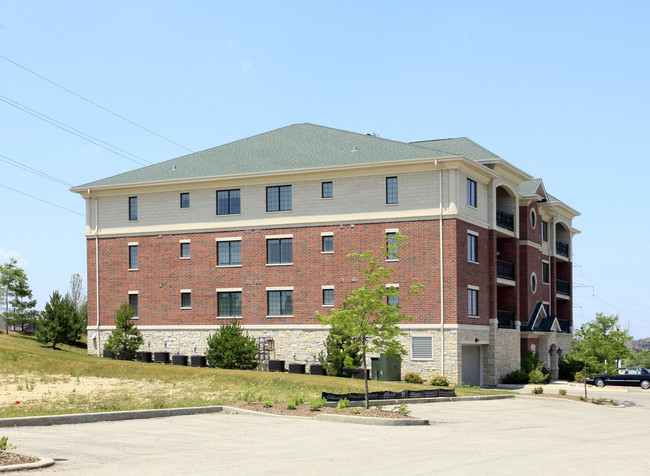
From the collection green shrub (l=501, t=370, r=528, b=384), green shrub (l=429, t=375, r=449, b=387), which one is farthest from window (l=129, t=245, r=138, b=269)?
green shrub (l=501, t=370, r=528, b=384)

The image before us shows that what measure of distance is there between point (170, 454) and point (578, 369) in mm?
50215

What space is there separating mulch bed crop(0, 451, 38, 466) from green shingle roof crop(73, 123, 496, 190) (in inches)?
1328

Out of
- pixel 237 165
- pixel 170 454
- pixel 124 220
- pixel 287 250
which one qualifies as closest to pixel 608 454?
pixel 170 454

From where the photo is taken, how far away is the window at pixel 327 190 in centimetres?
4806

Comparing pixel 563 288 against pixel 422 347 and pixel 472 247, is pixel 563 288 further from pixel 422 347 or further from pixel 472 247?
pixel 422 347

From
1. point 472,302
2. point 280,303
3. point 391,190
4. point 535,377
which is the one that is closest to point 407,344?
point 472,302

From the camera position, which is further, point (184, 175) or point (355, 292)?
point (184, 175)

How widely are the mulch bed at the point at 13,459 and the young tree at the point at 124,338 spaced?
118 ft

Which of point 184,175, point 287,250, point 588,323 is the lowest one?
point 588,323

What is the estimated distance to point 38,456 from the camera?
15172 mm

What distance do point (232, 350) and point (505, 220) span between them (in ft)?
65.2

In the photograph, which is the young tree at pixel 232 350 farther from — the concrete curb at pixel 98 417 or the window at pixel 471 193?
the concrete curb at pixel 98 417

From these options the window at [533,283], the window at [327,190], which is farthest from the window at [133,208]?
the window at [533,283]

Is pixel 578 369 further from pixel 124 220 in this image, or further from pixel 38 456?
pixel 38 456
